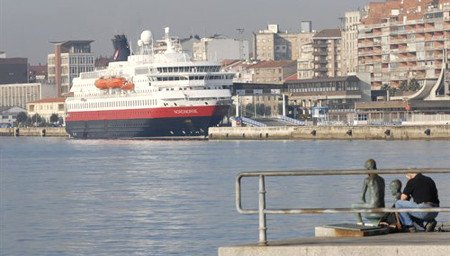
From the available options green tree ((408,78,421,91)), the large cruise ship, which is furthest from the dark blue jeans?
green tree ((408,78,421,91))

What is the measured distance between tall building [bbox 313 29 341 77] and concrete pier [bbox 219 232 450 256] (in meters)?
170

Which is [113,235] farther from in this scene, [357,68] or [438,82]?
[357,68]

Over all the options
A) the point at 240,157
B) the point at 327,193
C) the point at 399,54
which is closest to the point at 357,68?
the point at 399,54

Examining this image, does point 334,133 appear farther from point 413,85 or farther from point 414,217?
point 414,217

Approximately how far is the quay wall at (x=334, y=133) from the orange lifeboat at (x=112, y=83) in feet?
29.8

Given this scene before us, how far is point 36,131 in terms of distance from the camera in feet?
529

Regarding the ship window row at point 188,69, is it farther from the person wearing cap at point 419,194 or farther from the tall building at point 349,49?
the person wearing cap at point 419,194

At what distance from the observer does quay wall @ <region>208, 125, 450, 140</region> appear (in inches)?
3930

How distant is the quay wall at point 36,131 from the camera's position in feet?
504

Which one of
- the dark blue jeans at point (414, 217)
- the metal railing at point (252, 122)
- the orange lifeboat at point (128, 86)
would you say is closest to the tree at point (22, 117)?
the metal railing at point (252, 122)

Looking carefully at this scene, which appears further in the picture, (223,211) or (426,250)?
(223,211)

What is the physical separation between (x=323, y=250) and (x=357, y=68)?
510 feet

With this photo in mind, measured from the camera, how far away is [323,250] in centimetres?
1197

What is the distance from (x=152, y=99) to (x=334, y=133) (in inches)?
513
